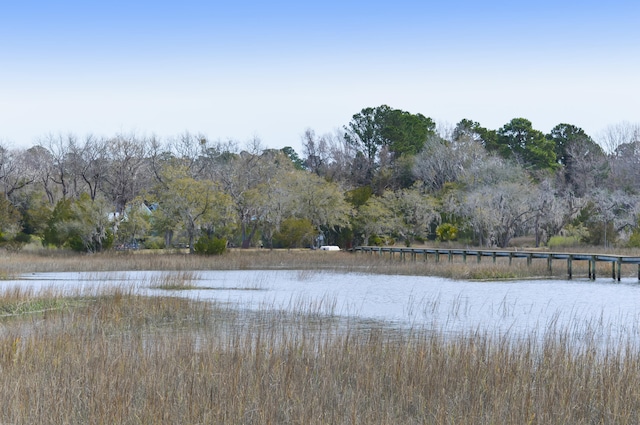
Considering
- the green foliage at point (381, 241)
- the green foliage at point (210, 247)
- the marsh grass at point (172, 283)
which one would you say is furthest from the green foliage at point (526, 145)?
the marsh grass at point (172, 283)

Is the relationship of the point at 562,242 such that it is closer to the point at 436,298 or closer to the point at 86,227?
the point at 86,227

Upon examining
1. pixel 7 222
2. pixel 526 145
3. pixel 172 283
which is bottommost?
pixel 172 283

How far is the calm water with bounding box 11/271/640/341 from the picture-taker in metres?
18.8

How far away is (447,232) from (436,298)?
133 feet

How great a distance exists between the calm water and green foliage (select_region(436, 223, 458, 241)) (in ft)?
93.9

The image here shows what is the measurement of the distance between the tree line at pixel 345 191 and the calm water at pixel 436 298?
1717cm

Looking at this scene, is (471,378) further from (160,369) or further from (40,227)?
(40,227)

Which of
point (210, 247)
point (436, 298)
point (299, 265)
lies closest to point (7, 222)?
point (210, 247)

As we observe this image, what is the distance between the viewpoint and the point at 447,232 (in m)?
65.3

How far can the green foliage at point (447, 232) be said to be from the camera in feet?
214

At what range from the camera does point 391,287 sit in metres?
30.4

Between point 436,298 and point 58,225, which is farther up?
point 58,225

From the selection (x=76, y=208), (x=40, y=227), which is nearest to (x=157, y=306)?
(x=76, y=208)

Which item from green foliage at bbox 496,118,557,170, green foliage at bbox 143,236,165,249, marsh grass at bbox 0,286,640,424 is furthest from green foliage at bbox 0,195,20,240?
green foliage at bbox 496,118,557,170
